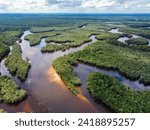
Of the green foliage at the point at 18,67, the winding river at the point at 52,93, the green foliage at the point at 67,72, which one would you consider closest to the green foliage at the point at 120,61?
the winding river at the point at 52,93

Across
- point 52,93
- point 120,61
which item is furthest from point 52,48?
point 52,93

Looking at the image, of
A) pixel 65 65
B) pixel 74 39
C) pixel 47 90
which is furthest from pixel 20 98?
pixel 74 39

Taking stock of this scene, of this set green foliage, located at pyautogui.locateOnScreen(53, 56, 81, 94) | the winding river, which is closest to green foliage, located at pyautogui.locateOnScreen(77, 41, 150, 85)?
the winding river

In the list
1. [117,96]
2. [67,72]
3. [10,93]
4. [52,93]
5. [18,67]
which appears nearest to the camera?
[117,96]

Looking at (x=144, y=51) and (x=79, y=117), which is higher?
(x=79, y=117)

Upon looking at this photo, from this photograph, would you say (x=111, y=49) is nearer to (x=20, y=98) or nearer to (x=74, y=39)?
(x=74, y=39)

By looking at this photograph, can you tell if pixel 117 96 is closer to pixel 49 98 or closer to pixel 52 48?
pixel 49 98

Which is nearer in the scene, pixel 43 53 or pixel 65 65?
pixel 65 65
